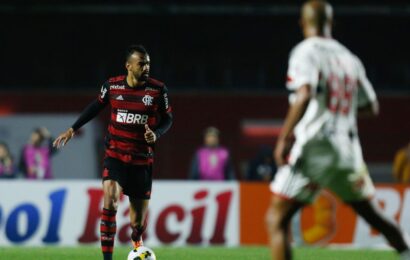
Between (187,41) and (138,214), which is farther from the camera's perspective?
(187,41)

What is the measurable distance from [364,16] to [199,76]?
4.61 metres

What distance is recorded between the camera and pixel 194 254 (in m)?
12.6

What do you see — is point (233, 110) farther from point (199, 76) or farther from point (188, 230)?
point (188, 230)

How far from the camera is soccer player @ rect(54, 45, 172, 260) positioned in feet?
32.3

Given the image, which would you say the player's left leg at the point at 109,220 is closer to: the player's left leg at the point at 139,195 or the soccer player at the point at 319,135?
the player's left leg at the point at 139,195

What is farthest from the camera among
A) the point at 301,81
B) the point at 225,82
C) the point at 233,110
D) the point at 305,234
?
the point at 225,82

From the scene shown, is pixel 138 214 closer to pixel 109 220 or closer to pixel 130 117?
pixel 109 220

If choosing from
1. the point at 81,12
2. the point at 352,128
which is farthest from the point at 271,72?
the point at 352,128

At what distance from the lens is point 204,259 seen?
38.3 feet

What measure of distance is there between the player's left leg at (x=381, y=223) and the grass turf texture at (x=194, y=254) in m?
4.10

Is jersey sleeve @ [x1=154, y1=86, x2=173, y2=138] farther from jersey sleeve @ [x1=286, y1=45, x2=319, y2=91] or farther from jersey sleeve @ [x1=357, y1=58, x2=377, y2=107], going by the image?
jersey sleeve @ [x1=286, y1=45, x2=319, y2=91]

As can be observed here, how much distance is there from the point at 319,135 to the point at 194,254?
5776 millimetres

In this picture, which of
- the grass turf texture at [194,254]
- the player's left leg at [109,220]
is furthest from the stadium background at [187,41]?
the player's left leg at [109,220]

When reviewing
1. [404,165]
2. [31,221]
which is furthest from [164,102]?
[404,165]
